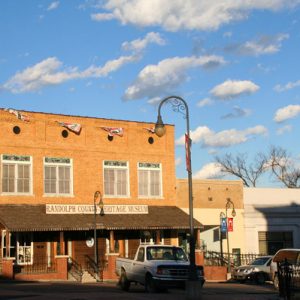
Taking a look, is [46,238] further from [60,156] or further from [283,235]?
[283,235]

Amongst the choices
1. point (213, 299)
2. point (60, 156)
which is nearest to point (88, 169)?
point (60, 156)

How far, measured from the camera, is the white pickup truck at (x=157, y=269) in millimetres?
22422

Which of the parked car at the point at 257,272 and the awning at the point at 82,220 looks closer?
the parked car at the point at 257,272

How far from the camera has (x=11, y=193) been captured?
3575 cm

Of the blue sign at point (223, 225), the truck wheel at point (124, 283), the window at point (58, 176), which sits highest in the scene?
the window at point (58, 176)

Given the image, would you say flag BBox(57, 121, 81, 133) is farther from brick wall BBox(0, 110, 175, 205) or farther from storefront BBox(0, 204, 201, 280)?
storefront BBox(0, 204, 201, 280)

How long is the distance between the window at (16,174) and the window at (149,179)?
7.78 meters

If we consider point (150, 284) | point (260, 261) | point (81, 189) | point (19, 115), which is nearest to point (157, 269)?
point (150, 284)

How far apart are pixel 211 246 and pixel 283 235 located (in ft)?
20.2

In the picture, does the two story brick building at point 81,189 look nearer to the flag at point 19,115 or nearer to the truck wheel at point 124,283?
the flag at point 19,115

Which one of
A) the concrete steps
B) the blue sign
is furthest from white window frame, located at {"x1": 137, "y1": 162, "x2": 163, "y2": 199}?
the concrete steps

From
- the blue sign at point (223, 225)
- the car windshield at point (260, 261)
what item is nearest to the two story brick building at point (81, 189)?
the blue sign at point (223, 225)

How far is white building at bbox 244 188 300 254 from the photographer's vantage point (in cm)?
4522

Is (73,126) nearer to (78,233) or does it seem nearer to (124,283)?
(78,233)
